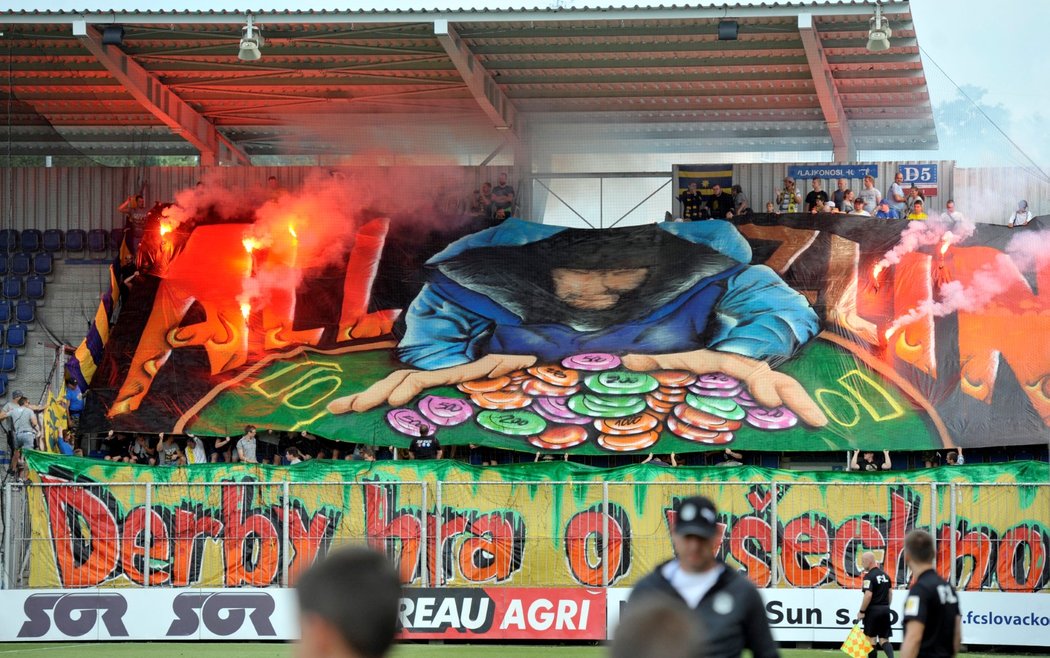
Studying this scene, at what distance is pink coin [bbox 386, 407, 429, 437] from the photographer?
90.1 feet

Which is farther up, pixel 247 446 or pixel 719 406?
pixel 719 406

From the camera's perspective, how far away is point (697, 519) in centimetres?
657

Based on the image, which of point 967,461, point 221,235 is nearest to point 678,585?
point 967,461

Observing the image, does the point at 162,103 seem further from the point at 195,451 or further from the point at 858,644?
the point at 858,644

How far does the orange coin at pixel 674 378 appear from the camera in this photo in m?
28.0

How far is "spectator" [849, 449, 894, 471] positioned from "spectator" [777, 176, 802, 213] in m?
7.10

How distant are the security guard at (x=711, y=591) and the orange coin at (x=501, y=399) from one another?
69.5 feet

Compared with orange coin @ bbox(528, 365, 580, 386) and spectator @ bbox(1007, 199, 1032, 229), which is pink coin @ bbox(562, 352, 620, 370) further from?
spectator @ bbox(1007, 199, 1032, 229)

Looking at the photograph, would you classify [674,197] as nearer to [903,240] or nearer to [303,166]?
[903,240]

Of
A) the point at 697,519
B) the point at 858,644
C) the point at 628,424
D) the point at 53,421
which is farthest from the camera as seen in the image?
the point at 53,421

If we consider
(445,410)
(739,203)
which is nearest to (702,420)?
(445,410)

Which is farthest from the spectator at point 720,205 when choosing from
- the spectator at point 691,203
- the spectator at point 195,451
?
the spectator at point 195,451

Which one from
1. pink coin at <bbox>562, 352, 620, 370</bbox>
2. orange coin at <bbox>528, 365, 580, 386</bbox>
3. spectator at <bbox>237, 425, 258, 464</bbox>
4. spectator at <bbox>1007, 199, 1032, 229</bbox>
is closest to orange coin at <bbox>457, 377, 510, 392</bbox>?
orange coin at <bbox>528, 365, 580, 386</bbox>

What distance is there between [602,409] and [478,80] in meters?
8.27
